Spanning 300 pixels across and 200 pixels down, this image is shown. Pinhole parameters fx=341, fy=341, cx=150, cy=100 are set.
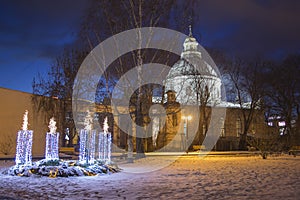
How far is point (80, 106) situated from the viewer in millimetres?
33469

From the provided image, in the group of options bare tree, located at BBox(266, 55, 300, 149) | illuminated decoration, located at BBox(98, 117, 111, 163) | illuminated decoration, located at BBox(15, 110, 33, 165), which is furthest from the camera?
bare tree, located at BBox(266, 55, 300, 149)

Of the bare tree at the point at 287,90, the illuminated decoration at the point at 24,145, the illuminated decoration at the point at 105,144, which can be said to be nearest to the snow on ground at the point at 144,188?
the illuminated decoration at the point at 24,145

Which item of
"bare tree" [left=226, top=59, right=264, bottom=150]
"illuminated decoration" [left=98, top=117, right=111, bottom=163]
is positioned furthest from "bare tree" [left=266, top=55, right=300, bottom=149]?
"illuminated decoration" [left=98, top=117, right=111, bottom=163]

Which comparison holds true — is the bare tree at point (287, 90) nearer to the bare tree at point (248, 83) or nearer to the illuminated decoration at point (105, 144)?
the bare tree at point (248, 83)

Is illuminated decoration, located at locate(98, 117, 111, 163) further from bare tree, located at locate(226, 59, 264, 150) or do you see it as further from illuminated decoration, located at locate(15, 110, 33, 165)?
bare tree, located at locate(226, 59, 264, 150)

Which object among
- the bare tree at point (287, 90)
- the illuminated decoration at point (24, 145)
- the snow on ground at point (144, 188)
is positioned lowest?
the snow on ground at point (144, 188)

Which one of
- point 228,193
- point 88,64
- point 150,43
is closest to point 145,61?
point 150,43

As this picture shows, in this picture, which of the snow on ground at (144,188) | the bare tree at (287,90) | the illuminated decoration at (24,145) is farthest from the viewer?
the bare tree at (287,90)

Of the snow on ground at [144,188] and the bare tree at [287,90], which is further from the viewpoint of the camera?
the bare tree at [287,90]

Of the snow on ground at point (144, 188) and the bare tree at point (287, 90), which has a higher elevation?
the bare tree at point (287, 90)

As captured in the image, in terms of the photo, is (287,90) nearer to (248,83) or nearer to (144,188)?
(248,83)

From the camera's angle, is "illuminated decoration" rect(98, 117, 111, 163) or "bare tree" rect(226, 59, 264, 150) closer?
"illuminated decoration" rect(98, 117, 111, 163)

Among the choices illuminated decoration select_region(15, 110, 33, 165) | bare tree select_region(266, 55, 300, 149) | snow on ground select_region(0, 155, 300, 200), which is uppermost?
bare tree select_region(266, 55, 300, 149)

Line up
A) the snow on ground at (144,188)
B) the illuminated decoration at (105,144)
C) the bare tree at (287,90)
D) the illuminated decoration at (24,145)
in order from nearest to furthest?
the snow on ground at (144,188), the illuminated decoration at (24,145), the illuminated decoration at (105,144), the bare tree at (287,90)
